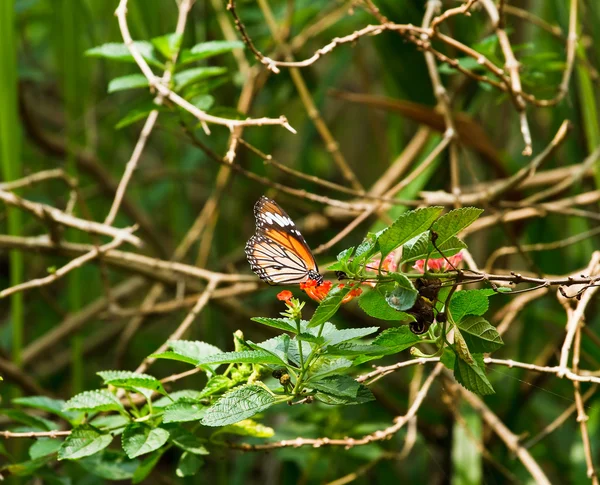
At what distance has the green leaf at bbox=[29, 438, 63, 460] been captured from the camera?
774 mm

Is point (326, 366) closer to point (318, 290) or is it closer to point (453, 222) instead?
point (318, 290)

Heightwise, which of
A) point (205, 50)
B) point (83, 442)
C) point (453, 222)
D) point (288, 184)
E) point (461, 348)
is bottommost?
point (288, 184)

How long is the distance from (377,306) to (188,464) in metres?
0.29

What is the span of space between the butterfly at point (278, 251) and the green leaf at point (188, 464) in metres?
0.20

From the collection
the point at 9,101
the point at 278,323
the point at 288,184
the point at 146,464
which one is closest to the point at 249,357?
the point at 278,323

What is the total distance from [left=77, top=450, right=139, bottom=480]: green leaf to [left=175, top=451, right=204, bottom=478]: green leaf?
0.12m

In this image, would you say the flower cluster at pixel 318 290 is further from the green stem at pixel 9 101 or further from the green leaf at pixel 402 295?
the green stem at pixel 9 101

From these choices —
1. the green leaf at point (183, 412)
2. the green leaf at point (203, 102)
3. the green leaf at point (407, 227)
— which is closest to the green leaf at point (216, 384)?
the green leaf at point (183, 412)

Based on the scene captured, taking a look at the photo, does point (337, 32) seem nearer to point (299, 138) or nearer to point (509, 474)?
point (299, 138)

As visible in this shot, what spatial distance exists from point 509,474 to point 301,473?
42 centimetres

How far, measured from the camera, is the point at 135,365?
1.86 metres

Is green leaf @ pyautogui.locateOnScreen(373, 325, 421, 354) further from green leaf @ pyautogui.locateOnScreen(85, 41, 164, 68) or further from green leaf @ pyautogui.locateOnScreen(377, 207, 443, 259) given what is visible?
green leaf @ pyautogui.locateOnScreen(85, 41, 164, 68)

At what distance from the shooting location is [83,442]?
2.33 feet

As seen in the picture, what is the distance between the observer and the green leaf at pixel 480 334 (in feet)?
1.94
